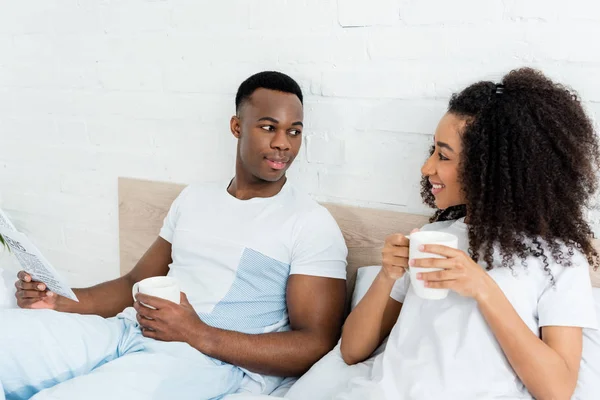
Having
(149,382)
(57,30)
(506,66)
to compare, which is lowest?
(149,382)

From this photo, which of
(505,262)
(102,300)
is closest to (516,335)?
(505,262)

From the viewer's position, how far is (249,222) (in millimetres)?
1505

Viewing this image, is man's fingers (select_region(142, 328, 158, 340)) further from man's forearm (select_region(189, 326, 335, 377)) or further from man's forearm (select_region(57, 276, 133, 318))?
man's forearm (select_region(57, 276, 133, 318))

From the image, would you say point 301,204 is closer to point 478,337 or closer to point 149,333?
point 149,333

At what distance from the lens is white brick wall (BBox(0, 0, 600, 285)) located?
1.38m

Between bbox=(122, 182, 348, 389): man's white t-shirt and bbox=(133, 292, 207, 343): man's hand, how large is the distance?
0.12 m

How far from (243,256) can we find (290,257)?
11 cm

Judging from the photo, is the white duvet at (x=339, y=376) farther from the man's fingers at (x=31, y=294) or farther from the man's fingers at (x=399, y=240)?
the man's fingers at (x=31, y=294)

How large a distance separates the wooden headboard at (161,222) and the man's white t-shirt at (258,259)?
0.30ft

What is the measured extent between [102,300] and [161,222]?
35 cm

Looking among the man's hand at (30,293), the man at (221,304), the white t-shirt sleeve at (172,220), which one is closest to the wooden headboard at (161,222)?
the man at (221,304)

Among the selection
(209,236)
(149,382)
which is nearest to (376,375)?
(149,382)

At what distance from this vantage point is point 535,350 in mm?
1016

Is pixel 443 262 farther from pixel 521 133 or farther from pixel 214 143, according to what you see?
pixel 214 143
